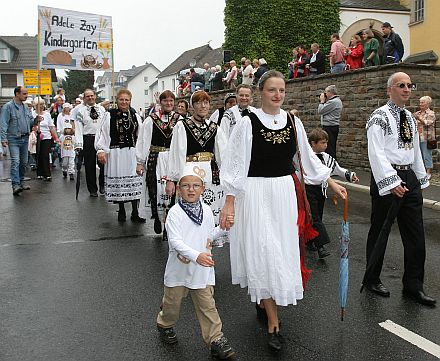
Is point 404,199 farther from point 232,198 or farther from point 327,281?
point 232,198

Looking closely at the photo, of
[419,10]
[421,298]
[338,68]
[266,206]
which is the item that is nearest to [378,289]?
[421,298]

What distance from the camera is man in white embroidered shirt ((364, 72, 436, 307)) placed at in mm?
5004

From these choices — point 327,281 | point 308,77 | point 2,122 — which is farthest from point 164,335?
point 308,77

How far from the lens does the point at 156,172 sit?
764 centimetres

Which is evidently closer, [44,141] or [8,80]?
[44,141]

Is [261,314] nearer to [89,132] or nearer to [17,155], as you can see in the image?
[89,132]

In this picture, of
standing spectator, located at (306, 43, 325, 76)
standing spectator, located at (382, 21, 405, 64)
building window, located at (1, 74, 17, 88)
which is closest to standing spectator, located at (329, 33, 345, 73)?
standing spectator, located at (306, 43, 325, 76)

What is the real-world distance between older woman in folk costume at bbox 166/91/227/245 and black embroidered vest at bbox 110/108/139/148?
2.91 meters

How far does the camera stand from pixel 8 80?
2761 inches

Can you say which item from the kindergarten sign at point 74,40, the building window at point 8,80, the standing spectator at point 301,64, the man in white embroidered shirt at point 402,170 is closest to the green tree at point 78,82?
the building window at point 8,80

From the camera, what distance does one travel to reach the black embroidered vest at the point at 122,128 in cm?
884

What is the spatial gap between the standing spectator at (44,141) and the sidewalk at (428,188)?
7.60 meters

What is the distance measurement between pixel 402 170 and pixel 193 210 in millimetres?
2157

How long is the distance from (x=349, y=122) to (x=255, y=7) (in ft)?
52.2
